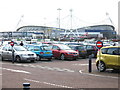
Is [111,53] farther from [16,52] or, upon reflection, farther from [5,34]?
[5,34]

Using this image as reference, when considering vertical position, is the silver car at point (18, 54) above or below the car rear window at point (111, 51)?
below

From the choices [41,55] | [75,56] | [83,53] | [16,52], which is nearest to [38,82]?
[16,52]

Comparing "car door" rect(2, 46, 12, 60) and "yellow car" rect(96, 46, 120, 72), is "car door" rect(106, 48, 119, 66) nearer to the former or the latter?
"yellow car" rect(96, 46, 120, 72)

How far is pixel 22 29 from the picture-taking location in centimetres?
17488

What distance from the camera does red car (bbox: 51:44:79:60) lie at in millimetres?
23472

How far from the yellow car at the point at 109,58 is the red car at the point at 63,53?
8.51m

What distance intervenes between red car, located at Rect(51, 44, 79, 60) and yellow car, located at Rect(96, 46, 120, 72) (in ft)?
27.9

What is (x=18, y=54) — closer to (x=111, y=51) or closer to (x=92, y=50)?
(x=111, y=51)

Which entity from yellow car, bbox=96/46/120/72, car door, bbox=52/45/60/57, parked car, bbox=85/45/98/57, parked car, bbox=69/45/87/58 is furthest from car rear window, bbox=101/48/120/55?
parked car, bbox=85/45/98/57

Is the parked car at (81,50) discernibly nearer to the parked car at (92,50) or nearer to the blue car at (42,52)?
the parked car at (92,50)

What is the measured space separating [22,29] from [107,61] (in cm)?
16389

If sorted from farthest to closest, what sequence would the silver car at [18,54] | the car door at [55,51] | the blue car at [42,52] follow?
the car door at [55,51], the blue car at [42,52], the silver car at [18,54]

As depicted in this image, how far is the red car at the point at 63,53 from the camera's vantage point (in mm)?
23472

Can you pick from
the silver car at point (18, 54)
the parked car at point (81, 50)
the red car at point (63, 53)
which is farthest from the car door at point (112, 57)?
the parked car at point (81, 50)
